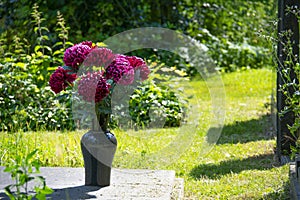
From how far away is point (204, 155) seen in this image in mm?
6254

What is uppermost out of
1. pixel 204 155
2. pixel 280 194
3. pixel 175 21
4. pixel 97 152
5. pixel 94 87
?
pixel 175 21

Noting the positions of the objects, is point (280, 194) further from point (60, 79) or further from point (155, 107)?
point (155, 107)

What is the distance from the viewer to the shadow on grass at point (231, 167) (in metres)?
5.52

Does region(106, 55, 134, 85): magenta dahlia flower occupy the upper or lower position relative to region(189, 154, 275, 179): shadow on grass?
upper

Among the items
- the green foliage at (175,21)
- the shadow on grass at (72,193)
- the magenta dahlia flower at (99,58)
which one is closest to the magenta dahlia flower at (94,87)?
the magenta dahlia flower at (99,58)

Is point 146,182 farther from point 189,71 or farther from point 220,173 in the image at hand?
point 189,71

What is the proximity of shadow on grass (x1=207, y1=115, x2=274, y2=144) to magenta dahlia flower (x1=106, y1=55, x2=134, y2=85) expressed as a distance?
2.78 meters

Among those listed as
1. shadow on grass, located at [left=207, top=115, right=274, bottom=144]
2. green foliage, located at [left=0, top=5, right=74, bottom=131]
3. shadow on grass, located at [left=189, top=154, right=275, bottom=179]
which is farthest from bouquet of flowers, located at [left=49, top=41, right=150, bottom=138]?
shadow on grass, located at [left=207, top=115, right=274, bottom=144]

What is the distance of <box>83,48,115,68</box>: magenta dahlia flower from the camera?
4238mm

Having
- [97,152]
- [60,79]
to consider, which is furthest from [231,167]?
[60,79]

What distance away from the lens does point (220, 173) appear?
5.54 meters

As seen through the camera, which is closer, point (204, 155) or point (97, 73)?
point (97, 73)

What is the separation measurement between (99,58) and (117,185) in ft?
3.12

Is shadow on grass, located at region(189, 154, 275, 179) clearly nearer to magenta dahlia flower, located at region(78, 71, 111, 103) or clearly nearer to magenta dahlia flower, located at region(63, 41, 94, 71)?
magenta dahlia flower, located at region(78, 71, 111, 103)
